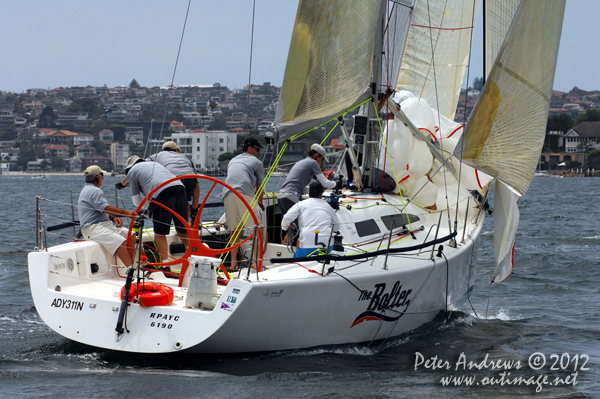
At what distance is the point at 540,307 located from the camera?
8.93 m

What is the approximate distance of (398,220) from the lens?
7.59m

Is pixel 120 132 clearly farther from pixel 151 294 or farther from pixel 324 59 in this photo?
pixel 151 294

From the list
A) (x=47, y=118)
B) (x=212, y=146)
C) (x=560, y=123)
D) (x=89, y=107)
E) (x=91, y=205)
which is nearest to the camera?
(x=91, y=205)

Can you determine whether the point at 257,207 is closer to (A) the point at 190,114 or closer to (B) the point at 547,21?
(B) the point at 547,21

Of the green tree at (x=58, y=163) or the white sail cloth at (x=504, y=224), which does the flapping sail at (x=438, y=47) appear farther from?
the green tree at (x=58, y=163)

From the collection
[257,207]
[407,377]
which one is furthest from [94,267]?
[407,377]

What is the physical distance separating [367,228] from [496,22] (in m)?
3.04

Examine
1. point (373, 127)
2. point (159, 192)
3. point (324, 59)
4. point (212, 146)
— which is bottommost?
point (212, 146)

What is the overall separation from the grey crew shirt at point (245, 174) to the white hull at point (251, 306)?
1.12 m

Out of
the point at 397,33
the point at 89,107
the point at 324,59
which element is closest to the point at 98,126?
the point at 89,107

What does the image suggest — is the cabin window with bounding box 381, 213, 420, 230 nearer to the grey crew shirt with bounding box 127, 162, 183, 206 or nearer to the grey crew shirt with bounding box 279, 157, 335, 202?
the grey crew shirt with bounding box 279, 157, 335, 202

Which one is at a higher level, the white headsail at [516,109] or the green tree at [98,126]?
the white headsail at [516,109]

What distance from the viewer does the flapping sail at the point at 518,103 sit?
7062 mm

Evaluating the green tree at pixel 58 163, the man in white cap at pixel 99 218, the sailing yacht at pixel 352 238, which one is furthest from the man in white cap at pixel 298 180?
the green tree at pixel 58 163
